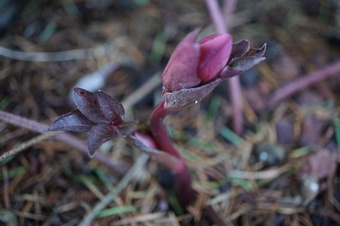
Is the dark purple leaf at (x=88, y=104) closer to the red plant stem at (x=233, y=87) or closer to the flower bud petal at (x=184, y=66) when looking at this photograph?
the flower bud petal at (x=184, y=66)

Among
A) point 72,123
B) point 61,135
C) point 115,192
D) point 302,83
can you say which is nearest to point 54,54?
point 61,135

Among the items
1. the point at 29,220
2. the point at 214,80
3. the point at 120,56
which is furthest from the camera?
the point at 120,56

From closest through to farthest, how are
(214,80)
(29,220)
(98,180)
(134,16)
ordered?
1. (214,80)
2. (29,220)
3. (98,180)
4. (134,16)

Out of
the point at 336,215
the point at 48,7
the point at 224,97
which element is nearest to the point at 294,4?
the point at 224,97

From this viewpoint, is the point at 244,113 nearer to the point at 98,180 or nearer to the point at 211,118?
the point at 211,118

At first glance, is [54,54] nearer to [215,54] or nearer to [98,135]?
[98,135]

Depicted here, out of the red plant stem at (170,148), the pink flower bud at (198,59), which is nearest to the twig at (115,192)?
the red plant stem at (170,148)
